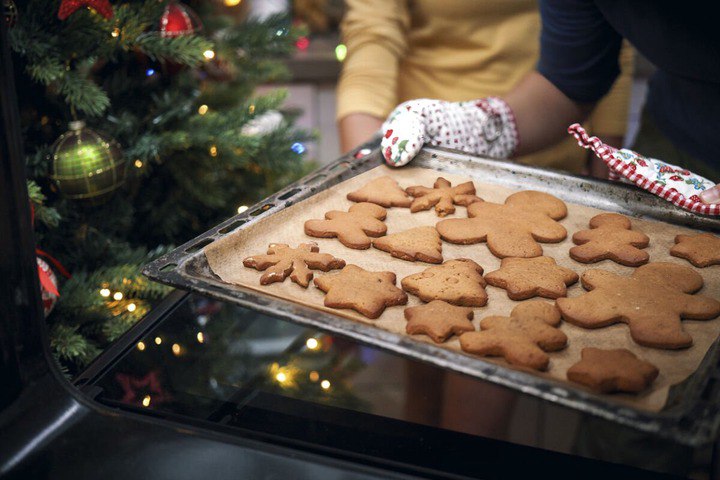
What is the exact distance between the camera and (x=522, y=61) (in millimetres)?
1688

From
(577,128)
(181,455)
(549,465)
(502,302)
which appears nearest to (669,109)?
(577,128)

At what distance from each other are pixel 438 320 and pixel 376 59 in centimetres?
103

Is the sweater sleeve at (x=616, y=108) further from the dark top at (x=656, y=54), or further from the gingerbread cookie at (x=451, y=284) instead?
the gingerbread cookie at (x=451, y=284)

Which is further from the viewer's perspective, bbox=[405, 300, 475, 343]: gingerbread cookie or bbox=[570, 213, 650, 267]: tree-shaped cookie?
bbox=[570, 213, 650, 267]: tree-shaped cookie

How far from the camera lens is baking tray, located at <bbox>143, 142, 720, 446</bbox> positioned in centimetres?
63

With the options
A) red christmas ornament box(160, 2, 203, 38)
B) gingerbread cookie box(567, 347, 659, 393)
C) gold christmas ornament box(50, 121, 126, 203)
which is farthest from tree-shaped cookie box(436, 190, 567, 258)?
red christmas ornament box(160, 2, 203, 38)

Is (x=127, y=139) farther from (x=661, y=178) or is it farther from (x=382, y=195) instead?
(x=661, y=178)

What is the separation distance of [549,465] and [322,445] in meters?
0.24

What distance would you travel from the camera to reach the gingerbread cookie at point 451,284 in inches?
34.4

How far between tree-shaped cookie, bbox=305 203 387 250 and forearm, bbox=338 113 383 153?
23.4 inches

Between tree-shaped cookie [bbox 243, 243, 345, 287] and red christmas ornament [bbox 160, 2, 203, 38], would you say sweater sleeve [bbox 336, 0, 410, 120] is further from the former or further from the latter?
tree-shaped cookie [bbox 243, 243, 345, 287]

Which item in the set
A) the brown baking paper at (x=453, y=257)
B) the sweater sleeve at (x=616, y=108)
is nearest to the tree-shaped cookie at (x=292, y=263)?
the brown baking paper at (x=453, y=257)

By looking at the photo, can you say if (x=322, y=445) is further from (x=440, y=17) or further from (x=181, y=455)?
(x=440, y=17)

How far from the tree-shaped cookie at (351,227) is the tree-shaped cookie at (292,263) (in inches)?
1.9
